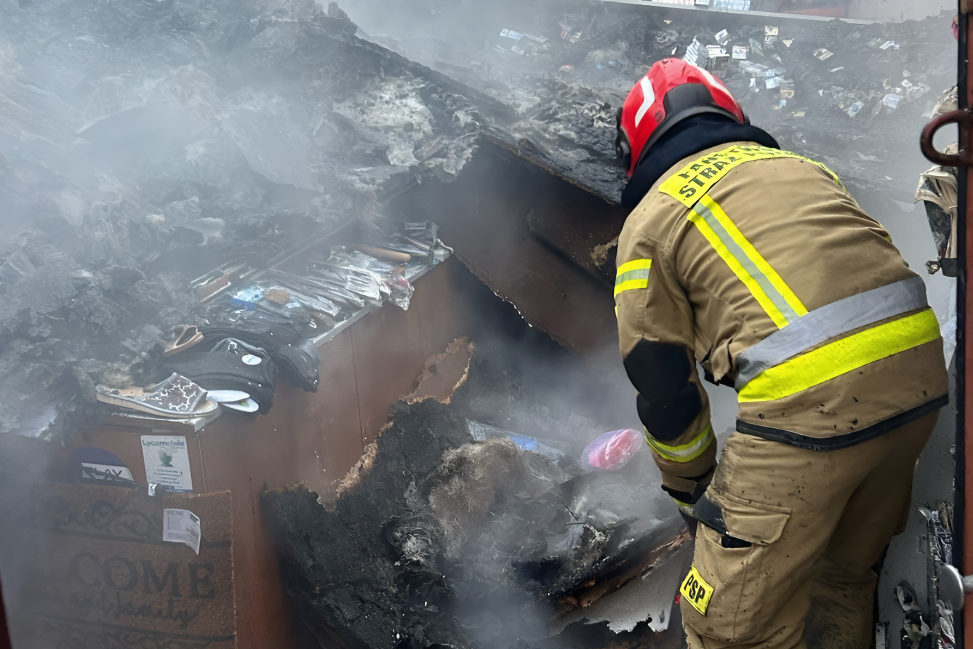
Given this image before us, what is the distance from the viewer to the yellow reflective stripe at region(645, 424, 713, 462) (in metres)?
2.16

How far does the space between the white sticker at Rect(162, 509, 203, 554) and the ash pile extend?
0.43 metres

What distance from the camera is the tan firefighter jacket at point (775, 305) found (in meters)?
1.70

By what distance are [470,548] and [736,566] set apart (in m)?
1.84

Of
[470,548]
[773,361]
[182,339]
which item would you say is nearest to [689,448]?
[773,361]

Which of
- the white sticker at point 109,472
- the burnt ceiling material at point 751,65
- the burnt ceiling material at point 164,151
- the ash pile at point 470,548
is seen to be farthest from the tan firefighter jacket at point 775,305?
the burnt ceiling material at point 751,65

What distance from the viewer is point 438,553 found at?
3375 mm

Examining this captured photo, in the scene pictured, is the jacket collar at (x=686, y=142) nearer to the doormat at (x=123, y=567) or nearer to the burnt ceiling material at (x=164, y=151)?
the doormat at (x=123, y=567)

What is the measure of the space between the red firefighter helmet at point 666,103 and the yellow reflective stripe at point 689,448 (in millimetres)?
958

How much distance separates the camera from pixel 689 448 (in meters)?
2.17

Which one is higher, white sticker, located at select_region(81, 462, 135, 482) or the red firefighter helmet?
the red firefighter helmet

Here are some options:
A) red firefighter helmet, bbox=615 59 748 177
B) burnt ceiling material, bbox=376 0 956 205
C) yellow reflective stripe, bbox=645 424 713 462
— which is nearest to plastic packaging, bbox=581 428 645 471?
yellow reflective stripe, bbox=645 424 713 462

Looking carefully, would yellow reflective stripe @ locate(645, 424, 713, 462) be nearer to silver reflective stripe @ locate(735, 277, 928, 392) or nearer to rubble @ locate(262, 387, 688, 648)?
silver reflective stripe @ locate(735, 277, 928, 392)

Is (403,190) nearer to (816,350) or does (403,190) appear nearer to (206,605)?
(206,605)

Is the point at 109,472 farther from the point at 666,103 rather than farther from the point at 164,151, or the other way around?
the point at 666,103
